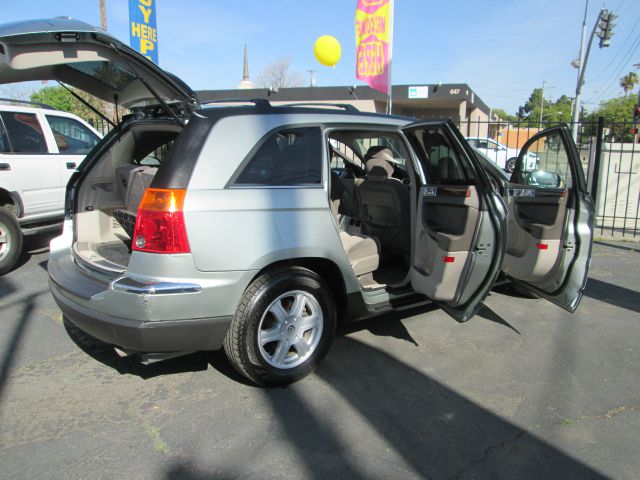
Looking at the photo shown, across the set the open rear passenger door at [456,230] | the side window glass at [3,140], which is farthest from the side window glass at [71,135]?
the open rear passenger door at [456,230]

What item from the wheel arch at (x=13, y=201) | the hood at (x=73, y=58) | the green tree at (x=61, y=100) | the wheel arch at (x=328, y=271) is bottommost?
the wheel arch at (x=328, y=271)

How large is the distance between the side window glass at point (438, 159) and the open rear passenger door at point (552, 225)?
0.83 meters

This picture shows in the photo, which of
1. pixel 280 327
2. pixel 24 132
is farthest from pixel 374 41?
pixel 280 327

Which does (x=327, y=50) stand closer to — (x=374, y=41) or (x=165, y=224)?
(x=374, y=41)

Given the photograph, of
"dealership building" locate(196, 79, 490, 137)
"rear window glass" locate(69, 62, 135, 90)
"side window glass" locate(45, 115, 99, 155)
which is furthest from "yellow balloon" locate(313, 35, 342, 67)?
"dealership building" locate(196, 79, 490, 137)

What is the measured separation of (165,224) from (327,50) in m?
12.3

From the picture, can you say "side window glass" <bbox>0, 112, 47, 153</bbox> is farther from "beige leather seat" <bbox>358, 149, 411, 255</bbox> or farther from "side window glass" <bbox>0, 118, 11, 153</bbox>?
"beige leather seat" <bbox>358, 149, 411, 255</bbox>

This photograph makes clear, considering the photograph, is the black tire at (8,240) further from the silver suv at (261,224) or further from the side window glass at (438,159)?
the side window glass at (438,159)

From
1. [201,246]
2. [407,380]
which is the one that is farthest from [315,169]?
[407,380]

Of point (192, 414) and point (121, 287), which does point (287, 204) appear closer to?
point (121, 287)

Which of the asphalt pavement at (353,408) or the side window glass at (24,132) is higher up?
the side window glass at (24,132)

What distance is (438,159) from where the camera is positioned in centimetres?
380

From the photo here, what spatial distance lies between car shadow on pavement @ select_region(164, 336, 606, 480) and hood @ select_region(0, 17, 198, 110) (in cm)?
199

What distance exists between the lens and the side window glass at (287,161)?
2.85 m
